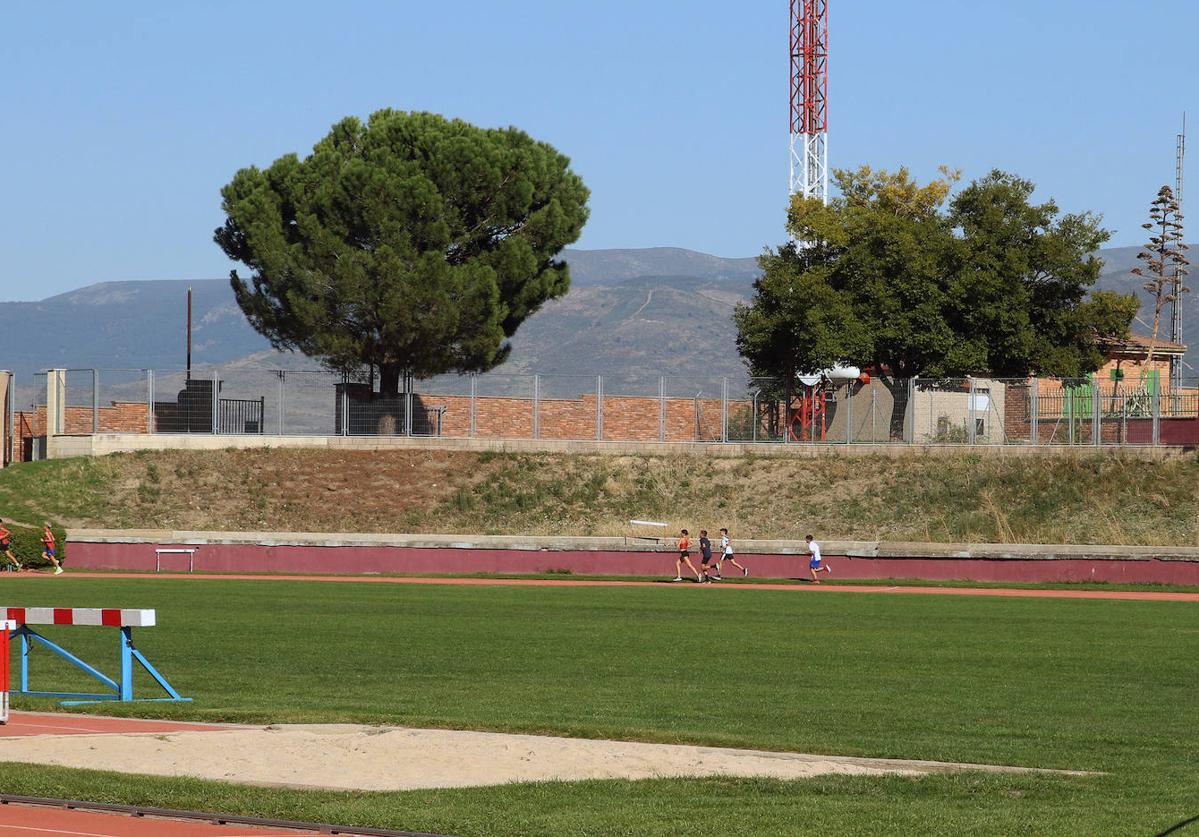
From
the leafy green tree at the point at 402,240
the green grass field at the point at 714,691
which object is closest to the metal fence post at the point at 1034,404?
the green grass field at the point at 714,691

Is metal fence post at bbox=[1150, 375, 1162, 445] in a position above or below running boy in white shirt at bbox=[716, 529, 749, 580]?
above

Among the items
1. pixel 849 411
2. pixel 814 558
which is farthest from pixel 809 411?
pixel 814 558

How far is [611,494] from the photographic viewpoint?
Answer: 51406 mm

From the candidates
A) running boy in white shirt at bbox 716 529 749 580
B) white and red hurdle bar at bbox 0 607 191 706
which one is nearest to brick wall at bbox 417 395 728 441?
running boy in white shirt at bbox 716 529 749 580

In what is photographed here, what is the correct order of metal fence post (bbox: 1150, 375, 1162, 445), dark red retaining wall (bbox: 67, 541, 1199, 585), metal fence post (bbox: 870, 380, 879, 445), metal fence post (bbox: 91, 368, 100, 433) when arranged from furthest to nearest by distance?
1. metal fence post (bbox: 91, 368, 100, 433)
2. metal fence post (bbox: 870, 380, 879, 445)
3. metal fence post (bbox: 1150, 375, 1162, 445)
4. dark red retaining wall (bbox: 67, 541, 1199, 585)

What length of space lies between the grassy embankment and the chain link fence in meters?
1.48

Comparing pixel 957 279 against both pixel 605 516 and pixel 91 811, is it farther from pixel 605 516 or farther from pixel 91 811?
pixel 91 811

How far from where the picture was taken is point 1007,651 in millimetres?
22312

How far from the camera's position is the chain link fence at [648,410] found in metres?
49.3

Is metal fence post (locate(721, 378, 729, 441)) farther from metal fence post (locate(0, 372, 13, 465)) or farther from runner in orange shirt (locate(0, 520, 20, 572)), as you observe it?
metal fence post (locate(0, 372, 13, 465))

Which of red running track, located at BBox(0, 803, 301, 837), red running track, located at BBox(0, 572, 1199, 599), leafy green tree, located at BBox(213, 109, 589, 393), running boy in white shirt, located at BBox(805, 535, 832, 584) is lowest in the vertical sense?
red running track, located at BBox(0, 572, 1199, 599)

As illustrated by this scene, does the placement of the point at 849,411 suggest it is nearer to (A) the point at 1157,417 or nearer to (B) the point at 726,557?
(A) the point at 1157,417

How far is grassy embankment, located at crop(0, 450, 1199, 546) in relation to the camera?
45656mm

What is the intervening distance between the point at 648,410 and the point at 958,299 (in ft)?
39.1
